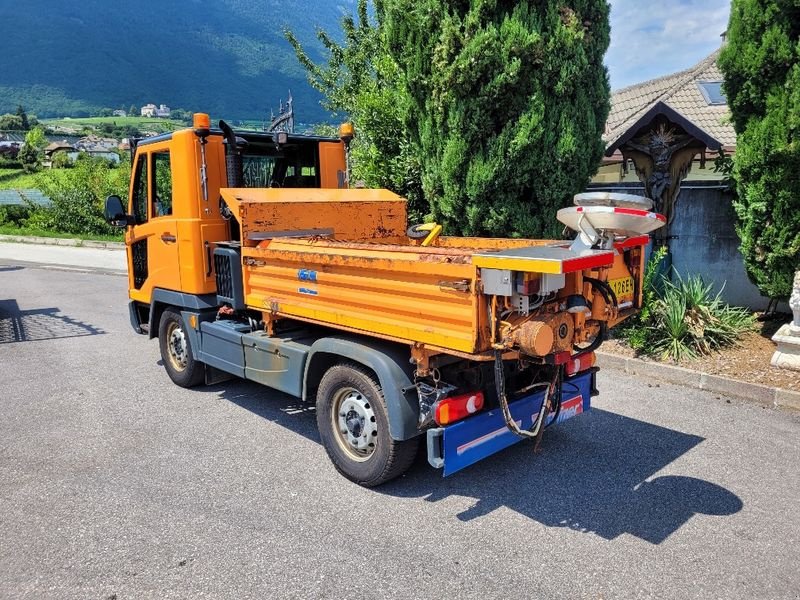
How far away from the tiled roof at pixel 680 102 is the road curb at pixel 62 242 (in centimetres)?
1576

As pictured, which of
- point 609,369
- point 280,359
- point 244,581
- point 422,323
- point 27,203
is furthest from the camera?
point 27,203

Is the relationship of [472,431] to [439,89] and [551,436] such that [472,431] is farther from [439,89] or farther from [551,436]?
[439,89]

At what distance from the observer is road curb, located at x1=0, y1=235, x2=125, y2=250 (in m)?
20.8

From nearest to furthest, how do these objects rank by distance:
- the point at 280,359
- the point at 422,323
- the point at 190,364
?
the point at 422,323 → the point at 280,359 → the point at 190,364

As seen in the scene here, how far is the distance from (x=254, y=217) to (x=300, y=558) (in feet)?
9.35

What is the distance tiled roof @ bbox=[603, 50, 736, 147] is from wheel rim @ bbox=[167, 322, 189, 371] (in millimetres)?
8996

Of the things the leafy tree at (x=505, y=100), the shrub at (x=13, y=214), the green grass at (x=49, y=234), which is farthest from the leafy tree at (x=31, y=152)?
the leafy tree at (x=505, y=100)

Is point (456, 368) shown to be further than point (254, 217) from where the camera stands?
No

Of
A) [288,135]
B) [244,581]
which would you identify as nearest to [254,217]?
[288,135]

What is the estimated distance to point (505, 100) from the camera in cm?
743

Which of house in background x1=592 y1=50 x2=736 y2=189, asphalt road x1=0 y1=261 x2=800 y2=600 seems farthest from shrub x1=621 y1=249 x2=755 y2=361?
house in background x1=592 y1=50 x2=736 y2=189

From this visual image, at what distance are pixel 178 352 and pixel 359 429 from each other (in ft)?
10.2

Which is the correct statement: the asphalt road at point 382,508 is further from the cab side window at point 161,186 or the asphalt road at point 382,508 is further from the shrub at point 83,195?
the shrub at point 83,195

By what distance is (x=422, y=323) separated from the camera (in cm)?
380
